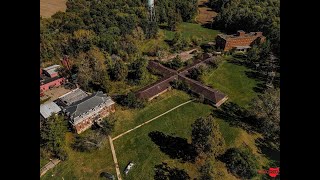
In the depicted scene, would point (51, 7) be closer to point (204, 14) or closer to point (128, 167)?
point (204, 14)

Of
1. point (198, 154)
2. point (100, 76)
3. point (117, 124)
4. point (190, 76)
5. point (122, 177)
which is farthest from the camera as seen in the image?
point (190, 76)

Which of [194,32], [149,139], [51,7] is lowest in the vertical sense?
[149,139]

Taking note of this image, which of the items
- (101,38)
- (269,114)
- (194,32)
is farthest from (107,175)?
(194,32)

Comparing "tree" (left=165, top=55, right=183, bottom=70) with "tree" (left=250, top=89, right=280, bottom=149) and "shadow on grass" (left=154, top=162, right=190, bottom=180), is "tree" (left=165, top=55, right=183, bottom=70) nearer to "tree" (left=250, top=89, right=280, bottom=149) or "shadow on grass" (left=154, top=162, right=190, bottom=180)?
"tree" (left=250, top=89, right=280, bottom=149)

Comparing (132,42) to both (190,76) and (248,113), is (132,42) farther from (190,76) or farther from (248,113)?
(248,113)
